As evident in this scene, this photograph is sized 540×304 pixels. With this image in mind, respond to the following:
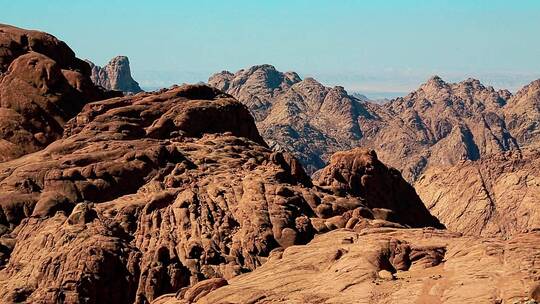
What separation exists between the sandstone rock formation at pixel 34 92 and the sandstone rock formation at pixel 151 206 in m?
4.88

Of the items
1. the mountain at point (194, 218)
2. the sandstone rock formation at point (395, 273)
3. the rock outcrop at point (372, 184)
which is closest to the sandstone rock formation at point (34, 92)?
the mountain at point (194, 218)

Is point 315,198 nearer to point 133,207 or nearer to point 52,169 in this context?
point 133,207

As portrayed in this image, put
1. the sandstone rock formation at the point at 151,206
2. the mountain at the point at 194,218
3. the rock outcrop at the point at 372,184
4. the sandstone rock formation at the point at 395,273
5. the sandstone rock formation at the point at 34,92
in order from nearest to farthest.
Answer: the sandstone rock formation at the point at 395,273
the mountain at the point at 194,218
the sandstone rock formation at the point at 151,206
the sandstone rock formation at the point at 34,92
the rock outcrop at the point at 372,184

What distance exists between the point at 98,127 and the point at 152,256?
3165 cm

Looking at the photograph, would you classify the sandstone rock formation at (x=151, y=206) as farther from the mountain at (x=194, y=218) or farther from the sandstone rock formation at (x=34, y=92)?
the sandstone rock formation at (x=34, y=92)

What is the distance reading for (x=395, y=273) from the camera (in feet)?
252

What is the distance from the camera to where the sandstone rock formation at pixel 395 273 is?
67.6 m

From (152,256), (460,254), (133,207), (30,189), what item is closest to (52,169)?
(30,189)

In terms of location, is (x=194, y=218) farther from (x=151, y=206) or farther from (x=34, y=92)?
(x=34, y=92)

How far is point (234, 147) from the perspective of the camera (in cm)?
11925

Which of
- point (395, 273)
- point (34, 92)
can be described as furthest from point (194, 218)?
point (34, 92)

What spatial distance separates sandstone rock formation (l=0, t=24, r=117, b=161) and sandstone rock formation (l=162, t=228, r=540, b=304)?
45.1 m

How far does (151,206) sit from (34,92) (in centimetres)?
3443

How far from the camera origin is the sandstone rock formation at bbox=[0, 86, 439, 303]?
88062 millimetres
